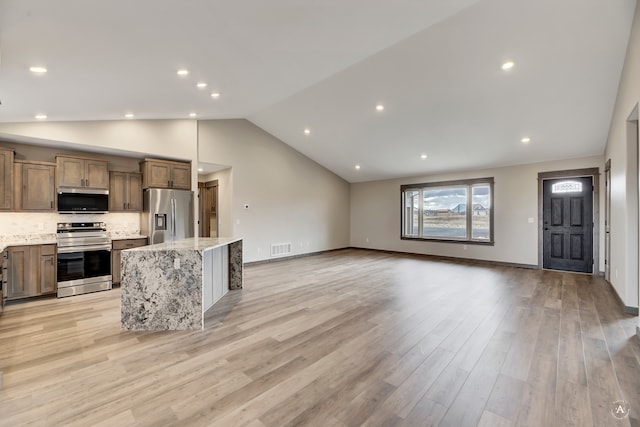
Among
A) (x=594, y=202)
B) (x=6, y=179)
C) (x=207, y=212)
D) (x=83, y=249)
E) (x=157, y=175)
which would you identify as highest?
(x=157, y=175)

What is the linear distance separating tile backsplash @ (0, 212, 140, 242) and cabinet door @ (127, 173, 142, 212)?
12.6 inches

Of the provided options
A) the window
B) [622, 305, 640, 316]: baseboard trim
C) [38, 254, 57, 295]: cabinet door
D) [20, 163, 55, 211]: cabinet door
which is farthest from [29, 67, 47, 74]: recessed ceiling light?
the window

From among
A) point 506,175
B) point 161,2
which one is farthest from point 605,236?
point 161,2

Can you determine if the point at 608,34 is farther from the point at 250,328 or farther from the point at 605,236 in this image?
the point at 250,328

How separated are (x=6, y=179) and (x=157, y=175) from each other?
6.47 feet

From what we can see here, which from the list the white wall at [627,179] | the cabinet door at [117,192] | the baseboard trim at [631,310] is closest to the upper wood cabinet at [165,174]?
the cabinet door at [117,192]

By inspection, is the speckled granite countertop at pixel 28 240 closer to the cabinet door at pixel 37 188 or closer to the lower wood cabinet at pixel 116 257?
the cabinet door at pixel 37 188

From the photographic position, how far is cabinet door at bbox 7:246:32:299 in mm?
3908

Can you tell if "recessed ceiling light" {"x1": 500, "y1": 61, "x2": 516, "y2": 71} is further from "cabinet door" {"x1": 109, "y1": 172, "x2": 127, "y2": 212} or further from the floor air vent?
"cabinet door" {"x1": 109, "y1": 172, "x2": 127, "y2": 212}

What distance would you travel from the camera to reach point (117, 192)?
516cm

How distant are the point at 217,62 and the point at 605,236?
752 centimetres

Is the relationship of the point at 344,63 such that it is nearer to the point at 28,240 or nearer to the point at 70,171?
the point at 70,171

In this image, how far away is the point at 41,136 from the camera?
4246mm

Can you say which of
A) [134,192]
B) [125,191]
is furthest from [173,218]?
[125,191]
